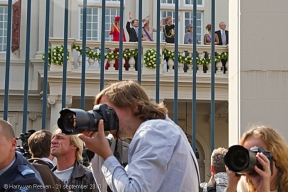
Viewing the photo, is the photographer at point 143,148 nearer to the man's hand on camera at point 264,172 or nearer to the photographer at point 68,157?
the man's hand on camera at point 264,172

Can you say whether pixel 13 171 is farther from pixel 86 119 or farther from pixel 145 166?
pixel 145 166

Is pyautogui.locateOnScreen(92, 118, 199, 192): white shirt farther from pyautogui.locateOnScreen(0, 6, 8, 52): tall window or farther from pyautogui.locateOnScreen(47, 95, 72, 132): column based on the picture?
pyautogui.locateOnScreen(0, 6, 8, 52): tall window

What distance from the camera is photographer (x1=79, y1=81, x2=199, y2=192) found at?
290 cm

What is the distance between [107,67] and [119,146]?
11950 millimetres

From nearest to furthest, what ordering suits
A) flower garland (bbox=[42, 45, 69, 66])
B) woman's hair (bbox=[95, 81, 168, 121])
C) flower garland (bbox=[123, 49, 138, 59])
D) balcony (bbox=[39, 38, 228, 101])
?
woman's hair (bbox=[95, 81, 168, 121]), flower garland (bbox=[123, 49, 138, 59]), balcony (bbox=[39, 38, 228, 101]), flower garland (bbox=[42, 45, 69, 66])

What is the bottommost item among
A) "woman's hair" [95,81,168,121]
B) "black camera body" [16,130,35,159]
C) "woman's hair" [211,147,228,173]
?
"woman's hair" [211,147,228,173]

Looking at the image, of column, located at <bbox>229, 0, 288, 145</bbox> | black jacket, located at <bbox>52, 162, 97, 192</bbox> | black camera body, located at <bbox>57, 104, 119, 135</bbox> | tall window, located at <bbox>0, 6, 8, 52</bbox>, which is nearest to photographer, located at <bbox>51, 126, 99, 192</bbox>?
black jacket, located at <bbox>52, 162, 97, 192</bbox>

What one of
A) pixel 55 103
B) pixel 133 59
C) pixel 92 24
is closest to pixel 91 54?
pixel 133 59

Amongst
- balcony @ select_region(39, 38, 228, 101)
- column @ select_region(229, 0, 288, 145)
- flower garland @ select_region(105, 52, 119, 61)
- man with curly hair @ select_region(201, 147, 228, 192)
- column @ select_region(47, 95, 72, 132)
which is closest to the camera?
column @ select_region(229, 0, 288, 145)

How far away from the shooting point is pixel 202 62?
15359 millimetres

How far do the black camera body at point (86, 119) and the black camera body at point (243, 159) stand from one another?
0.58 meters

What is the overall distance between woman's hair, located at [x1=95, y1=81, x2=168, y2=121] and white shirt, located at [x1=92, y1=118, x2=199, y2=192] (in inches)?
4.5

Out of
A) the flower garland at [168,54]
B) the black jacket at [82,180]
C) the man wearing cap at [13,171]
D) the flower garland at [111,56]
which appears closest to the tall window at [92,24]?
the flower garland at [168,54]

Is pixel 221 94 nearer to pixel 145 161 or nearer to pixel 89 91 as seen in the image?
pixel 89 91
